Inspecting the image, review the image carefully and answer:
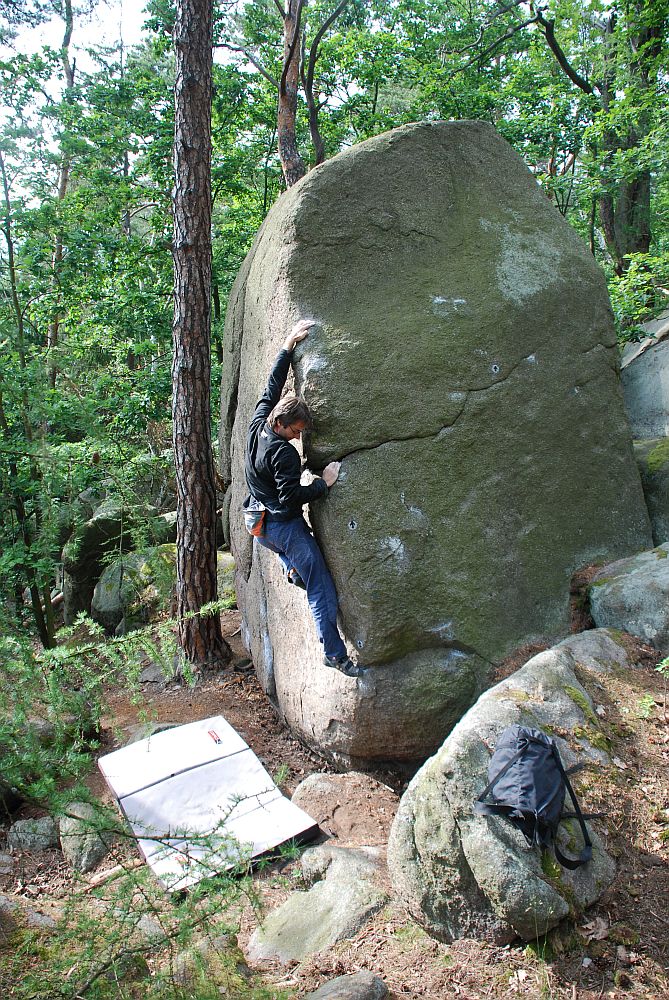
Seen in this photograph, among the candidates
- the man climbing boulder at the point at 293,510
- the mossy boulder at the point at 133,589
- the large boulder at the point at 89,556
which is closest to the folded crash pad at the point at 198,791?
the man climbing boulder at the point at 293,510

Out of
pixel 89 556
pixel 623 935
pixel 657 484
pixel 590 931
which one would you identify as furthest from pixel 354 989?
pixel 89 556

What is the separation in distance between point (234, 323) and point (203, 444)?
1.28 metres

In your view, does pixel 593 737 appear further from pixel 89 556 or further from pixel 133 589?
pixel 89 556

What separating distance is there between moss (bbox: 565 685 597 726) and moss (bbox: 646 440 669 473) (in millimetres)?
2727

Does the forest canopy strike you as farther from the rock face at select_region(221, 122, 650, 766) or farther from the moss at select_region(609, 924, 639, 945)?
the moss at select_region(609, 924, 639, 945)

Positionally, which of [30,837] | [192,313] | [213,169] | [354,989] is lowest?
[30,837]

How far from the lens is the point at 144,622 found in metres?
8.93

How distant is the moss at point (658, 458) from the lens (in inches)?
234

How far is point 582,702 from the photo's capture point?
12.9ft

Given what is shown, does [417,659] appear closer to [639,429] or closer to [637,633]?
[637,633]

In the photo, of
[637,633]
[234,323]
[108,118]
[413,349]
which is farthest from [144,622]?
[108,118]

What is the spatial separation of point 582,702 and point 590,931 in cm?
120

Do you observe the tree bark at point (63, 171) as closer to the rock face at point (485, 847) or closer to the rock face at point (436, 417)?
the rock face at point (436, 417)

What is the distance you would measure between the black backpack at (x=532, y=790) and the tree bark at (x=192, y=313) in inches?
178
